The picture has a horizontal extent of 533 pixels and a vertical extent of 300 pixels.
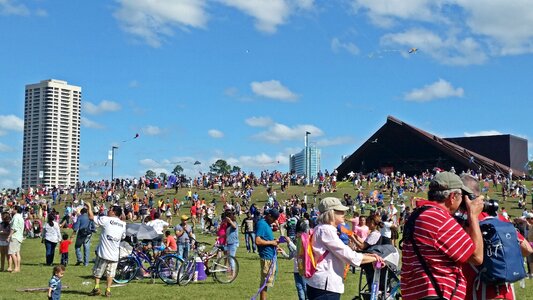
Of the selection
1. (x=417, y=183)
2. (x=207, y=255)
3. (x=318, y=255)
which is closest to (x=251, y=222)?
(x=207, y=255)

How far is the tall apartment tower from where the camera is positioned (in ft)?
550

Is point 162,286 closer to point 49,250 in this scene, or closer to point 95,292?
point 95,292

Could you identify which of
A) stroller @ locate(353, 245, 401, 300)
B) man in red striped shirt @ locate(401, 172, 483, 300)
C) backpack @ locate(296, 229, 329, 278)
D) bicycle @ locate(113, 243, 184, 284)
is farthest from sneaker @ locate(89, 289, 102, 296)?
man in red striped shirt @ locate(401, 172, 483, 300)

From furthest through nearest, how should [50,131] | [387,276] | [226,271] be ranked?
[50,131] → [226,271] → [387,276]

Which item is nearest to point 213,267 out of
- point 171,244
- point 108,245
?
point 171,244

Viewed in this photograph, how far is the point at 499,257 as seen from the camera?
4.19 metres

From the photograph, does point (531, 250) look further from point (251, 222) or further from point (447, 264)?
point (251, 222)

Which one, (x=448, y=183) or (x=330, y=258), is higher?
(x=448, y=183)

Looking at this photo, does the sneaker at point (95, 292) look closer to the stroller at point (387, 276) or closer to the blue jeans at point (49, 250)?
the stroller at point (387, 276)

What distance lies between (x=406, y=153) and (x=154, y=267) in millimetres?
50042

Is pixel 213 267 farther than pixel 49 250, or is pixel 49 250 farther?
pixel 49 250

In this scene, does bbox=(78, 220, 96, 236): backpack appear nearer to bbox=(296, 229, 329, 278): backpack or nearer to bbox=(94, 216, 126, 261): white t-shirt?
bbox=(94, 216, 126, 261): white t-shirt

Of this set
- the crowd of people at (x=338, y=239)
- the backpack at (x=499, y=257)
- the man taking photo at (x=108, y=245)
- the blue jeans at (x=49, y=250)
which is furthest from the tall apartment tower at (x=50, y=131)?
the backpack at (x=499, y=257)

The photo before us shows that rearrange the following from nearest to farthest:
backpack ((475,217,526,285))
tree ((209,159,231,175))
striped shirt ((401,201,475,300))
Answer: striped shirt ((401,201,475,300)) < backpack ((475,217,526,285)) < tree ((209,159,231,175))
